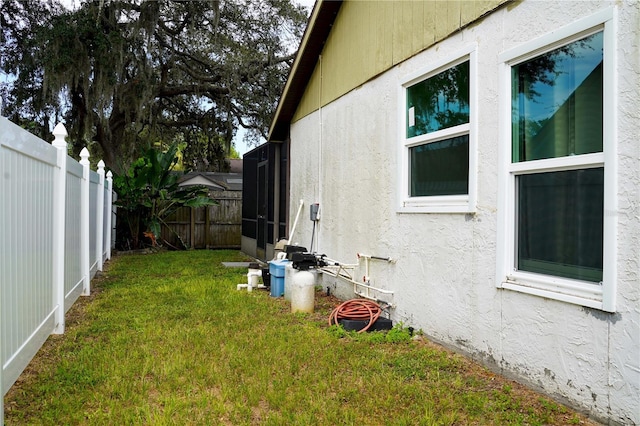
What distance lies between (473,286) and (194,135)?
51.7 ft

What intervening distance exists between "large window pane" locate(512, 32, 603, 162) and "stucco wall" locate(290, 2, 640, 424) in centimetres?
19

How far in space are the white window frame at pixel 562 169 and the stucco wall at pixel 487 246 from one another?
0.15 feet

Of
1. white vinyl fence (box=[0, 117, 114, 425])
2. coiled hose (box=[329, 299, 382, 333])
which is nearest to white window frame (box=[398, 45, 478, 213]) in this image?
coiled hose (box=[329, 299, 382, 333])

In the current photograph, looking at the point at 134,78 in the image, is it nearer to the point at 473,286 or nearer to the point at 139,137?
the point at 139,137

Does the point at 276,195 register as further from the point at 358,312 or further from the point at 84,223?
the point at 358,312

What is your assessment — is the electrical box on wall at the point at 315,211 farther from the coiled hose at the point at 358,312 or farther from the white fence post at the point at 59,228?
the white fence post at the point at 59,228

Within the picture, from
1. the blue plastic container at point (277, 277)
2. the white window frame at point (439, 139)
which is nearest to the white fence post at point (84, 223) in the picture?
the blue plastic container at point (277, 277)

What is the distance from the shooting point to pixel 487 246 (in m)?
4.18

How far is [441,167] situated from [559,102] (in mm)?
1545

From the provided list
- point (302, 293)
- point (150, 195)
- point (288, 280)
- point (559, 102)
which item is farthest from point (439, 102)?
point (150, 195)

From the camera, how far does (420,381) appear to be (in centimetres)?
393

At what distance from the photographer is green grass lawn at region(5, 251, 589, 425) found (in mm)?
→ 3303

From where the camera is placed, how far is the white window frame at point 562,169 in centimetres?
308

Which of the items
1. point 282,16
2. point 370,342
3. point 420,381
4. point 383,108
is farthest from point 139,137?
point 420,381
